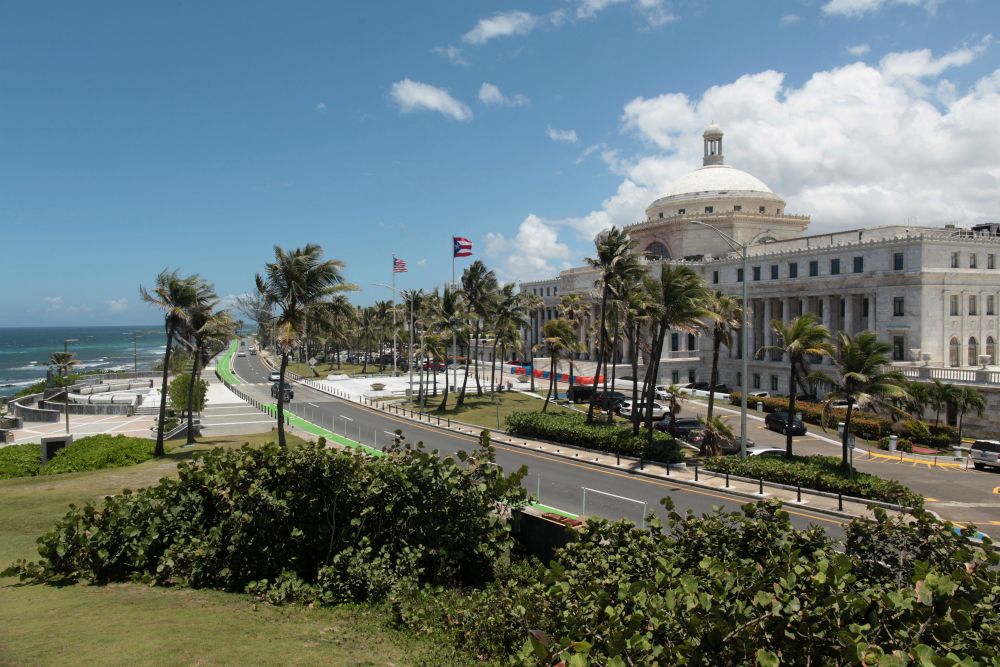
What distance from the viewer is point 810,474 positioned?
82.3 ft

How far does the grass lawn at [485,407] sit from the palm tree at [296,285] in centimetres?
1902

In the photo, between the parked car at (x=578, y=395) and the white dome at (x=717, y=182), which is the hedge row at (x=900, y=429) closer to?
the parked car at (x=578, y=395)

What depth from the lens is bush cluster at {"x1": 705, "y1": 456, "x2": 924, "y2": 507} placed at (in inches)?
920

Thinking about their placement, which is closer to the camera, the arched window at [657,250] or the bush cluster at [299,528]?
the bush cluster at [299,528]

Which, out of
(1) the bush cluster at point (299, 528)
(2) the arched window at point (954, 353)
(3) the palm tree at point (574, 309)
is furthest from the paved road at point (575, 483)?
(2) the arched window at point (954, 353)

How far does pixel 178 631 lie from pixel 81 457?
22.5 m

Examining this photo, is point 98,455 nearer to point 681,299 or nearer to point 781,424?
point 681,299

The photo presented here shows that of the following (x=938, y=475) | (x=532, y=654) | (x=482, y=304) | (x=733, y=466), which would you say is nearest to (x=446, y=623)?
(x=532, y=654)

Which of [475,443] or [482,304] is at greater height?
[482,304]

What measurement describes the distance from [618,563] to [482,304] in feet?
164

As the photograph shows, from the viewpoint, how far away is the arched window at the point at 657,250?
84188mm

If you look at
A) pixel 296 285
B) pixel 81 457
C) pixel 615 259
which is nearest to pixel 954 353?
pixel 615 259

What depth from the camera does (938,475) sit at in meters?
30.5

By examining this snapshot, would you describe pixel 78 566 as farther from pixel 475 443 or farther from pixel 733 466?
pixel 475 443
